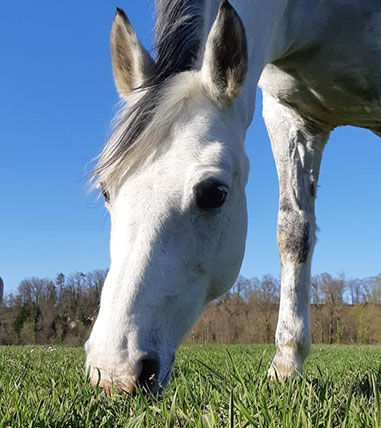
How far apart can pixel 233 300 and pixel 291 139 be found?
1250 inches

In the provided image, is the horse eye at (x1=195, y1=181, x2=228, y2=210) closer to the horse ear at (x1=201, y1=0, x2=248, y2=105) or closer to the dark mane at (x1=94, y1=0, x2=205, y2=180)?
the dark mane at (x1=94, y1=0, x2=205, y2=180)

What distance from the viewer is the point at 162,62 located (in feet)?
8.12

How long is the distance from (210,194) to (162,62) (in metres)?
0.79

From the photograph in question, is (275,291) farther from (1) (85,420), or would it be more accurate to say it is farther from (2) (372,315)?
(1) (85,420)

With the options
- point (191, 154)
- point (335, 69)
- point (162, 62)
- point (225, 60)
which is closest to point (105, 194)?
point (191, 154)

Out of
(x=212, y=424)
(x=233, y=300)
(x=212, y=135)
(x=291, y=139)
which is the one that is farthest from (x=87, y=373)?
(x=233, y=300)

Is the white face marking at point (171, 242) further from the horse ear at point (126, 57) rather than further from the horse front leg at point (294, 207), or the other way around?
the horse front leg at point (294, 207)

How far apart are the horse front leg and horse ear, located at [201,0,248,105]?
1.63 metres

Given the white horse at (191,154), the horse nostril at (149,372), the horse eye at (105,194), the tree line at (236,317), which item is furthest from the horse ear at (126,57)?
the tree line at (236,317)

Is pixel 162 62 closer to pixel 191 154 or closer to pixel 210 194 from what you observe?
pixel 191 154

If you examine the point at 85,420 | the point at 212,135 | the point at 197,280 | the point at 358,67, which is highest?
the point at 358,67

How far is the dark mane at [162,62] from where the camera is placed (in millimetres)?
2184

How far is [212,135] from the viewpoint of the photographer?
227 centimetres

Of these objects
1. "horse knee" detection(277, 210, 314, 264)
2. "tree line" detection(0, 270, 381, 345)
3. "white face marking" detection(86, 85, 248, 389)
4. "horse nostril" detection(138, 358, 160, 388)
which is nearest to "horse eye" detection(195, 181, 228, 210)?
"white face marking" detection(86, 85, 248, 389)
